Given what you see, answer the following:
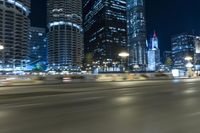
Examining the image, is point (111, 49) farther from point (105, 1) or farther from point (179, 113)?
point (179, 113)

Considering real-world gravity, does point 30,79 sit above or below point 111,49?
below

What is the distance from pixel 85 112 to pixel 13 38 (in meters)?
153

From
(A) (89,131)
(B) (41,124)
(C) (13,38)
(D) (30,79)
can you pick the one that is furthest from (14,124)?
(C) (13,38)

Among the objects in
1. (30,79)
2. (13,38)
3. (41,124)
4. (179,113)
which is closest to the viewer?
(41,124)

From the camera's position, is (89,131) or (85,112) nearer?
(89,131)

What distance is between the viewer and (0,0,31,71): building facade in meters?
154

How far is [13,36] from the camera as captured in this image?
158m

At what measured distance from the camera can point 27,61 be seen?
553 feet

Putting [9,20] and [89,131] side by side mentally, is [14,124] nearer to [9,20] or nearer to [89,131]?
[89,131]

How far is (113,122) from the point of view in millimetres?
9453

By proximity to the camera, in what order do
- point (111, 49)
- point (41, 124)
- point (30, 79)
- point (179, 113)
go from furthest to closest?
1. point (111, 49)
2. point (30, 79)
3. point (179, 113)
4. point (41, 124)

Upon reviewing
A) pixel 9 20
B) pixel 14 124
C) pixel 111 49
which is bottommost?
pixel 14 124

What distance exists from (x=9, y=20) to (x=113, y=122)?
15778cm

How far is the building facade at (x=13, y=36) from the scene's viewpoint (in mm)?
154375
